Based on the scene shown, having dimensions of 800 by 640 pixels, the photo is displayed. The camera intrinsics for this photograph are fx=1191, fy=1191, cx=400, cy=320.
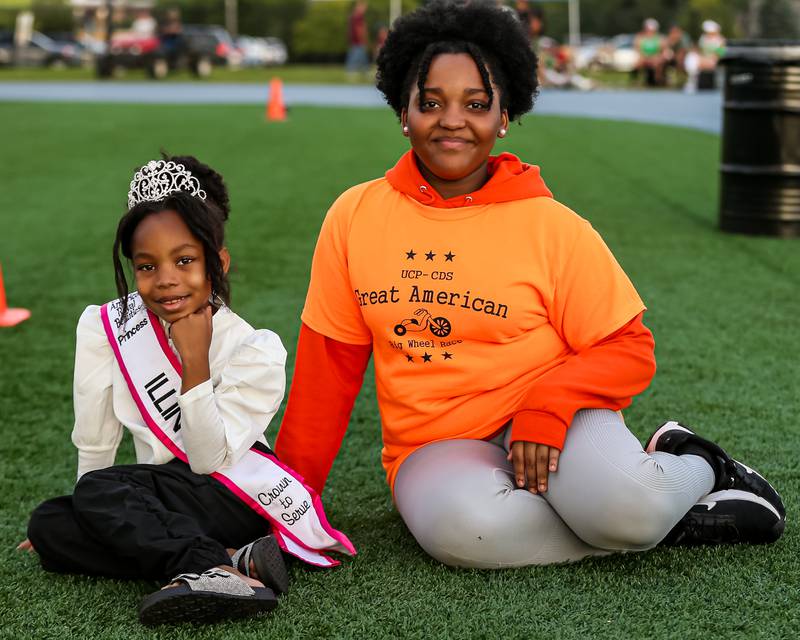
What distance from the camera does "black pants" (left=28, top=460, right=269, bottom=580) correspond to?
8.87ft

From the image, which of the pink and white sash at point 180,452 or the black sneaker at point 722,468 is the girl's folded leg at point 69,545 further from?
the black sneaker at point 722,468

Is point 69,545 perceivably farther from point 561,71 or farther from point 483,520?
point 561,71

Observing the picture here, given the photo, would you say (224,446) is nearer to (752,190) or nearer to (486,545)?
(486,545)

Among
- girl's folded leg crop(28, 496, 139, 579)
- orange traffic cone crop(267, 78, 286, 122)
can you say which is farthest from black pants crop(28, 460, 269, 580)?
orange traffic cone crop(267, 78, 286, 122)

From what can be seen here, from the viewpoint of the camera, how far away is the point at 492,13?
3.00 metres

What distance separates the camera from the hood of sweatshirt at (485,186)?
2.97 m

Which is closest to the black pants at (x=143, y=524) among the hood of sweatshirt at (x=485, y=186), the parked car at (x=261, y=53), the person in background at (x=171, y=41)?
the hood of sweatshirt at (x=485, y=186)

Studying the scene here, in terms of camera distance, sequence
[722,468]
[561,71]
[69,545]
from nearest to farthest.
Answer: [69,545]
[722,468]
[561,71]

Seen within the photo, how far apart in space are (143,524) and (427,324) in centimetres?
83

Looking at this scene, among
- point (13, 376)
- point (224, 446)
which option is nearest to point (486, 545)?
point (224, 446)

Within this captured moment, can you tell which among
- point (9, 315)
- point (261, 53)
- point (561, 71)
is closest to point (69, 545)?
point (9, 315)

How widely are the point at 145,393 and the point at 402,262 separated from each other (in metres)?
0.71

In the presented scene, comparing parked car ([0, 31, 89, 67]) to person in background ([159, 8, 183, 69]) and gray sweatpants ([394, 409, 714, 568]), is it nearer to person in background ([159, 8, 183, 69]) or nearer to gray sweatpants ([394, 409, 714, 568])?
person in background ([159, 8, 183, 69])

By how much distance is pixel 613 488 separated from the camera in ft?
9.00
